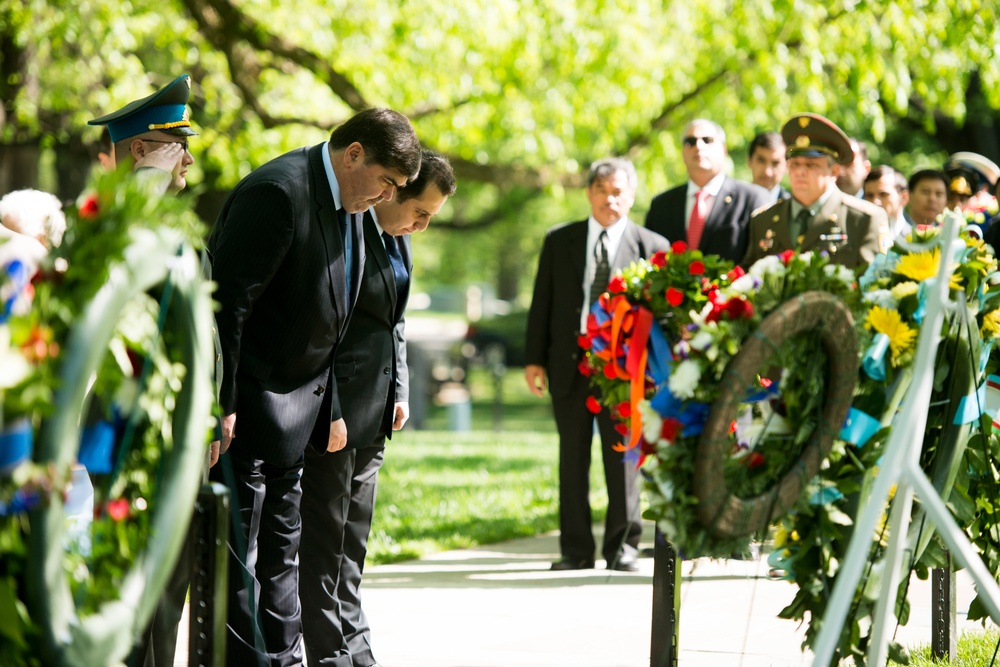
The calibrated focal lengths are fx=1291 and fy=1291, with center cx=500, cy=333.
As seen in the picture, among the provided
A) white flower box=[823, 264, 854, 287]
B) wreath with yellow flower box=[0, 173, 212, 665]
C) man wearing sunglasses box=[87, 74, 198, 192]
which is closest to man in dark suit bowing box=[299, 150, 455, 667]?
man wearing sunglasses box=[87, 74, 198, 192]

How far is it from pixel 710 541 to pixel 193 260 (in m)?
1.57

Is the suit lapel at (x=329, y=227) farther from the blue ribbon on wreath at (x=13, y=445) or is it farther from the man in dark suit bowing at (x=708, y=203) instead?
the man in dark suit bowing at (x=708, y=203)

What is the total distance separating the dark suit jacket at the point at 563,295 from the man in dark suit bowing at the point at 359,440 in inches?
98.2

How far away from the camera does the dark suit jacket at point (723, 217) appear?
7770mm

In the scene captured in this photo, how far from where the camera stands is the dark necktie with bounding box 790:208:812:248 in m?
7.02

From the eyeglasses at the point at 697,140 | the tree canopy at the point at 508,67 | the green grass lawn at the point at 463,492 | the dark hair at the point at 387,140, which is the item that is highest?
the tree canopy at the point at 508,67

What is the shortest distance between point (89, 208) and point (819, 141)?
17.3 feet

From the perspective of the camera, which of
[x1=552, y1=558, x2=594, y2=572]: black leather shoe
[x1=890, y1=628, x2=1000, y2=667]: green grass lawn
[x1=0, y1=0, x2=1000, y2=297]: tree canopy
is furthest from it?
[x1=0, y1=0, x2=1000, y2=297]: tree canopy

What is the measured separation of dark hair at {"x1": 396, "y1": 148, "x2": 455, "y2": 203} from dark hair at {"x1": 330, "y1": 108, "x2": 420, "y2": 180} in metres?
0.52

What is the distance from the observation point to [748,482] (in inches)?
142

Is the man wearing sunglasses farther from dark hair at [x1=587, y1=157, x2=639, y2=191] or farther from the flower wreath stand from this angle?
dark hair at [x1=587, y1=157, x2=639, y2=191]

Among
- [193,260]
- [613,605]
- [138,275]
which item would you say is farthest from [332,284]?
[613,605]

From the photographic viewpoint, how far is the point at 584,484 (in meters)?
7.61

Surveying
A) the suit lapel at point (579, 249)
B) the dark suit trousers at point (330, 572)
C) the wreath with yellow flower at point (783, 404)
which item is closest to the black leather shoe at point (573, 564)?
the suit lapel at point (579, 249)
